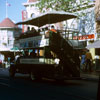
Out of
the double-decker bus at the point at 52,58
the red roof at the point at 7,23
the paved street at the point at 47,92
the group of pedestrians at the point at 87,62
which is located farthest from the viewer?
the red roof at the point at 7,23

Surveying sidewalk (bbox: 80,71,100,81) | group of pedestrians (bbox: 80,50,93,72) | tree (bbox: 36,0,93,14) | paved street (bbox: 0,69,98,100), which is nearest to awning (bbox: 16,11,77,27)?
sidewalk (bbox: 80,71,100,81)

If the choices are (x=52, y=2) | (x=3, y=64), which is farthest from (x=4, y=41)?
(x=52, y=2)

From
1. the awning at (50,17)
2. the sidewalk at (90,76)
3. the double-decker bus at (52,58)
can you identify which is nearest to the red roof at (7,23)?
the sidewalk at (90,76)

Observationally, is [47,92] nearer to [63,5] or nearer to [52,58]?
[52,58]

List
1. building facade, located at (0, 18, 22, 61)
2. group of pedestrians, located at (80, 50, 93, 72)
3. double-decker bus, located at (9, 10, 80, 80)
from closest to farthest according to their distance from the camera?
1. double-decker bus, located at (9, 10, 80, 80)
2. group of pedestrians, located at (80, 50, 93, 72)
3. building facade, located at (0, 18, 22, 61)

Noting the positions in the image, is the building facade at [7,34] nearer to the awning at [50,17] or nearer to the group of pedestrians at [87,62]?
the group of pedestrians at [87,62]

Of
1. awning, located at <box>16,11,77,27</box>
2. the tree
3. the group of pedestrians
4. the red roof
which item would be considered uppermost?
the red roof

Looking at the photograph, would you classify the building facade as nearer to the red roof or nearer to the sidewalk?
the red roof

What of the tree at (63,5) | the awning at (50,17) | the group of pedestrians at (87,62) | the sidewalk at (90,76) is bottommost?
the sidewalk at (90,76)

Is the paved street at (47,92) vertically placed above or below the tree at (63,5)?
below

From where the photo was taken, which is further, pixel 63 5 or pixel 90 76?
pixel 63 5

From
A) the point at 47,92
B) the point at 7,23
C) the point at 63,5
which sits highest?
the point at 7,23

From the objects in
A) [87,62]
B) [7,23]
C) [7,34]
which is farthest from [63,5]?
[7,23]

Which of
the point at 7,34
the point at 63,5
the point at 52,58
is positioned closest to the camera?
the point at 52,58
